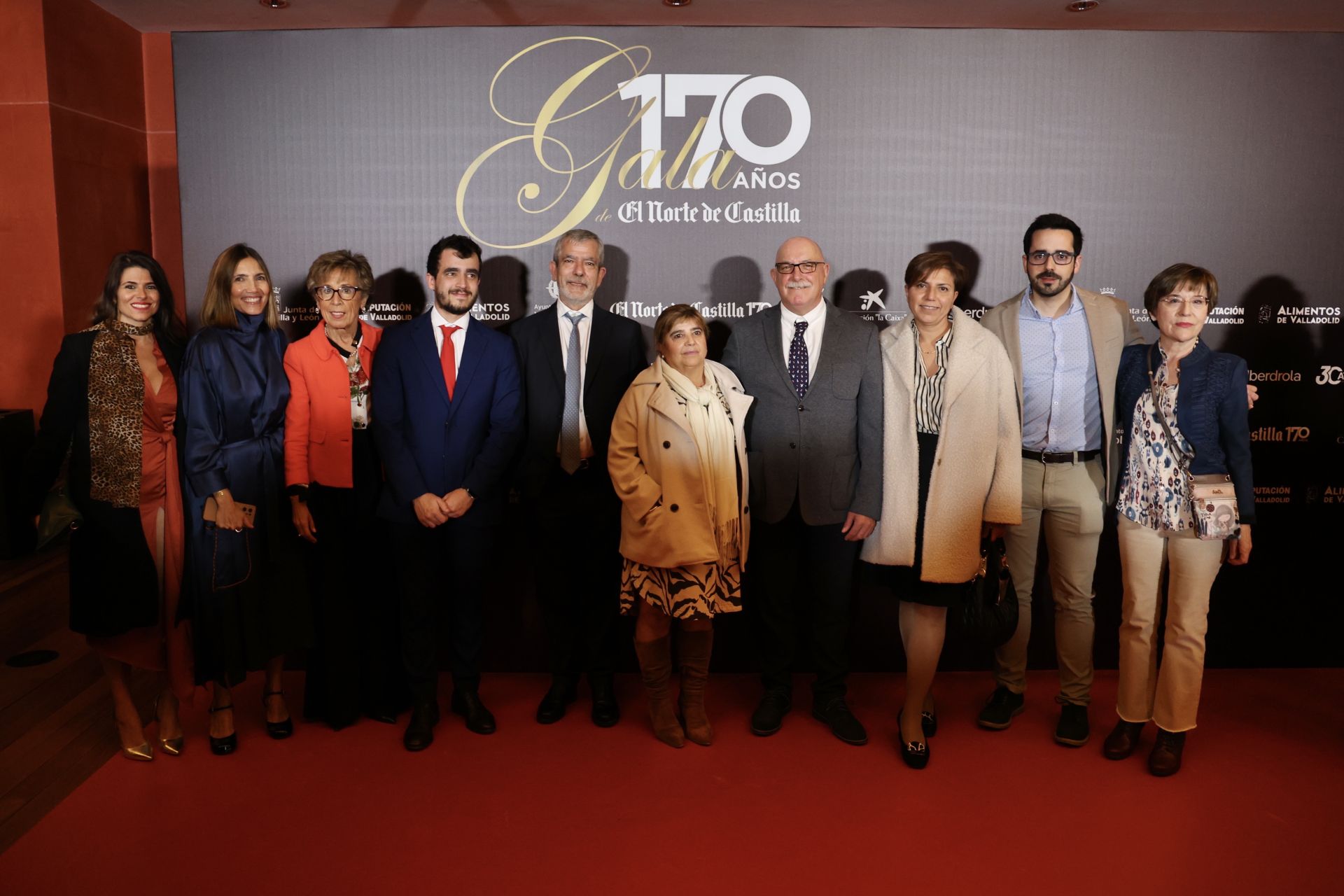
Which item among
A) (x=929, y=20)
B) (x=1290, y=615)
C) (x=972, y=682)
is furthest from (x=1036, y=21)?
(x=972, y=682)

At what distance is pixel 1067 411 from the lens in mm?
3279

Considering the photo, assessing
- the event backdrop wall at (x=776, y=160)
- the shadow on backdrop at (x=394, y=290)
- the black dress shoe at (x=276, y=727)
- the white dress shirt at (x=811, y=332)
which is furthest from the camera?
the shadow on backdrop at (x=394, y=290)

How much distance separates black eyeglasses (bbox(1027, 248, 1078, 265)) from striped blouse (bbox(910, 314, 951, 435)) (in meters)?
0.45

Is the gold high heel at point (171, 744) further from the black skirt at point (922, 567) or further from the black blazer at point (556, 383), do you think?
→ the black skirt at point (922, 567)

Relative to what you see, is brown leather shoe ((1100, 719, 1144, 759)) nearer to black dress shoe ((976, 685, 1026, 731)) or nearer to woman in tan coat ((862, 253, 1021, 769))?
black dress shoe ((976, 685, 1026, 731))

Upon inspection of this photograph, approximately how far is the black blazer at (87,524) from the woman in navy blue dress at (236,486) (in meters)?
0.15

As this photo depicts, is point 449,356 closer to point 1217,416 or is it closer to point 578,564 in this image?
point 578,564

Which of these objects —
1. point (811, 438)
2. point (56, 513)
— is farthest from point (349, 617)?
point (811, 438)

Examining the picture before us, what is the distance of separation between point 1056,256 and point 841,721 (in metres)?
1.95

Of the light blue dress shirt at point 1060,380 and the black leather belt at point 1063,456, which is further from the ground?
the light blue dress shirt at point 1060,380

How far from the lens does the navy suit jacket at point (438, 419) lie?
10.3 ft

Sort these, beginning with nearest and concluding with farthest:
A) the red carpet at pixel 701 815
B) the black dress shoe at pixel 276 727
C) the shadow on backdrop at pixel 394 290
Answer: the red carpet at pixel 701 815, the black dress shoe at pixel 276 727, the shadow on backdrop at pixel 394 290

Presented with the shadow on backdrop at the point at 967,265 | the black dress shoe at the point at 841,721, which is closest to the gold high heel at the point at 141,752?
the black dress shoe at the point at 841,721

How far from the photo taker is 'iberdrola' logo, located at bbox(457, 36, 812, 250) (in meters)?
3.83
